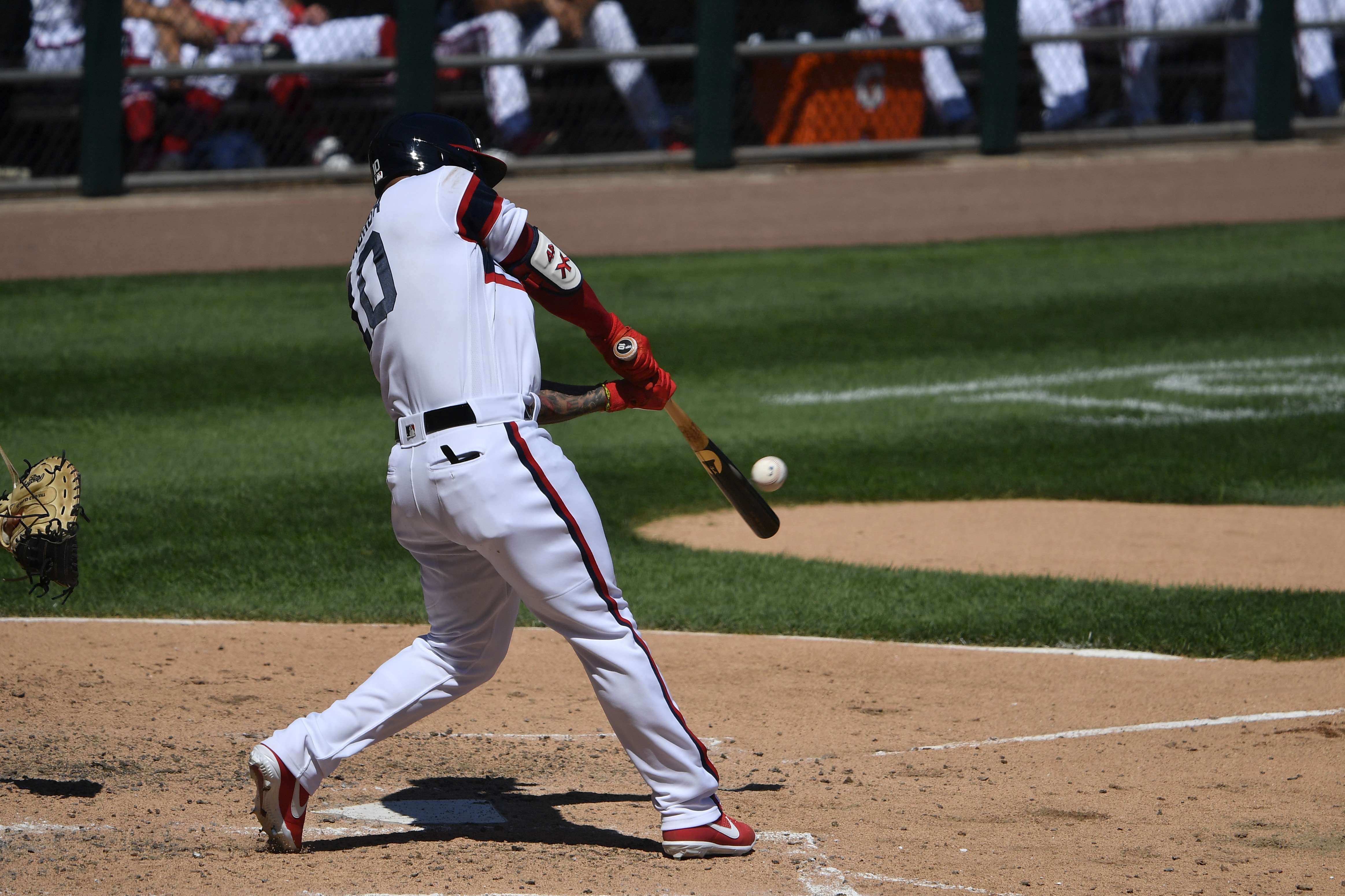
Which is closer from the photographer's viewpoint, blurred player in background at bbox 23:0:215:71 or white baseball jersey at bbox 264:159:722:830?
white baseball jersey at bbox 264:159:722:830

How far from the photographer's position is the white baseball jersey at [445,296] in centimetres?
354

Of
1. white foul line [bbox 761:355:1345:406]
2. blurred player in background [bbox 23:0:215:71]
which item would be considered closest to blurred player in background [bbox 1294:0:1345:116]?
white foul line [bbox 761:355:1345:406]

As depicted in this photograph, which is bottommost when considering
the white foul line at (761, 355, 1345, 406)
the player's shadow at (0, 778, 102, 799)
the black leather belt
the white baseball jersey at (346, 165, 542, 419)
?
the white foul line at (761, 355, 1345, 406)

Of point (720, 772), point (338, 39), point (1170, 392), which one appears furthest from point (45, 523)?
point (338, 39)

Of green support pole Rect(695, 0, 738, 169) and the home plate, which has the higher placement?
green support pole Rect(695, 0, 738, 169)

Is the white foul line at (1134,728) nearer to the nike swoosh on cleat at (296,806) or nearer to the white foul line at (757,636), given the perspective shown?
the white foul line at (757,636)

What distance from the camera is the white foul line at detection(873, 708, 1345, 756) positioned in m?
4.59

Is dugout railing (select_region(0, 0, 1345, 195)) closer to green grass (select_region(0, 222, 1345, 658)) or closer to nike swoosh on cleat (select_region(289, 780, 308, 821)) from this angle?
green grass (select_region(0, 222, 1345, 658))

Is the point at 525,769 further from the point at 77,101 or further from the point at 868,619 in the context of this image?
the point at 77,101

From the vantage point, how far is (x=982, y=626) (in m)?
5.84

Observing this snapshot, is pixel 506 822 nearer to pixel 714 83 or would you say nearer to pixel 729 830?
pixel 729 830

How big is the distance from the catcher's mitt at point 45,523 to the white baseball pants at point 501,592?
790mm

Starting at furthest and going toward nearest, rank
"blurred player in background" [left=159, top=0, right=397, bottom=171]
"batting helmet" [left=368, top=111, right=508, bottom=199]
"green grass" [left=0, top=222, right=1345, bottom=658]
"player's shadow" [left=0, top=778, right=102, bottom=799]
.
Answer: "blurred player in background" [left=159, top=0, right=397, bottom=171] < "green grass" [left=0, top=222, right=1345, bottom=658] < "player's shadow" [left=0, top=778, right=102, bottom=799] < "batting helmet" [left=368, top=111, right=508, bottom=199]

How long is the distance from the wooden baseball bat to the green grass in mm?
1657
